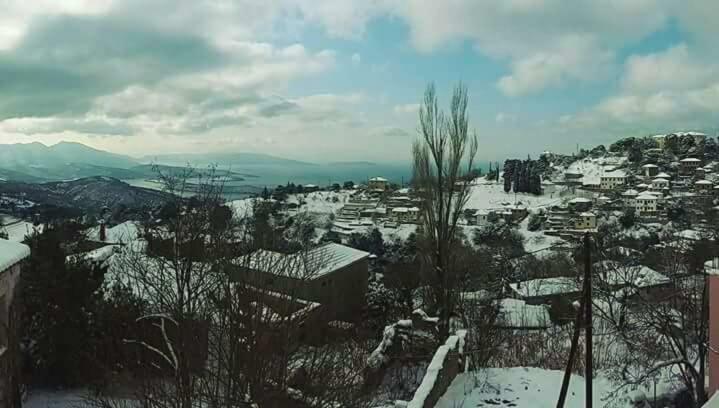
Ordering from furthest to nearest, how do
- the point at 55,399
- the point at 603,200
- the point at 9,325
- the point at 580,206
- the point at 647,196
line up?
the point at 603,200 → the point at 580,206 → the point at 647,196 → the point at 55,399 → the point at 9,325

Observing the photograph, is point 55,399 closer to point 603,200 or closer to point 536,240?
point 536,240

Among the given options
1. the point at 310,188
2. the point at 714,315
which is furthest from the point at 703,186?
the point at 714,315

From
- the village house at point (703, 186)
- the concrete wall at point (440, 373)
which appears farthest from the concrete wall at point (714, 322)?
the village house at point (703, 186)

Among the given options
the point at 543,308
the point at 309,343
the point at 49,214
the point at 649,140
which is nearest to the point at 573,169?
the point at 649,140

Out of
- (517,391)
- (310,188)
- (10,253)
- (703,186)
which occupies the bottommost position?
(517,391)

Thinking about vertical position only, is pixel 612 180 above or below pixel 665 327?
above

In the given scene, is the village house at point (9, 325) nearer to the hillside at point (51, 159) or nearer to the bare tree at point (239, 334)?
the bare tree at point (239, 334)
